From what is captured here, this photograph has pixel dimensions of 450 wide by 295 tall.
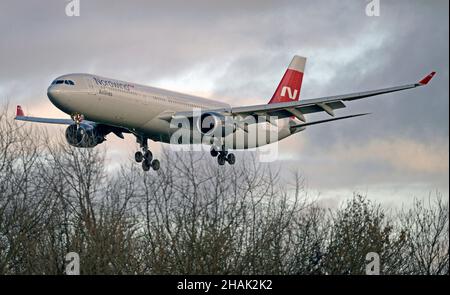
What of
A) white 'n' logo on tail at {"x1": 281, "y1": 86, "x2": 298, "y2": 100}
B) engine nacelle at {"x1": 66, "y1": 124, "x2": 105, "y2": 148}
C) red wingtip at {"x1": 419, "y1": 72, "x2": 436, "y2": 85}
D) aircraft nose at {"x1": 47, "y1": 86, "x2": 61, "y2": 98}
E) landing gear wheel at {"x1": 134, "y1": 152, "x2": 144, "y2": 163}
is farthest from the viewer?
white 'n' logo on tail at {"x1": 281, "y1": 86, "x2": 298, "y2": 100}

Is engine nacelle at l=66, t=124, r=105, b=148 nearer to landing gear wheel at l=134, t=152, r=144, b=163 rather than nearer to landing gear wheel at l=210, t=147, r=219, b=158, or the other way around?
landing gear wheel at l=134, t=152, r=144, b=163

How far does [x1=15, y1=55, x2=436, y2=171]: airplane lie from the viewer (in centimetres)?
6644

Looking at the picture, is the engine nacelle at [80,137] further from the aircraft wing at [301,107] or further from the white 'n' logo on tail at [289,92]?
the white 'n' logo on tail at [289,92]

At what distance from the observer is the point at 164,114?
7125 centimetres

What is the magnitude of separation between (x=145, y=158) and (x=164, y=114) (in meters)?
4.52

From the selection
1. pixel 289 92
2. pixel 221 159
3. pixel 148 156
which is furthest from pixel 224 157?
pixel 289 92

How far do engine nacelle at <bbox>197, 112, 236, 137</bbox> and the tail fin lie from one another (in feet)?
48.5

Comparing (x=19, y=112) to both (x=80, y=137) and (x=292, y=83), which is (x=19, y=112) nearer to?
(x=80, y=137)

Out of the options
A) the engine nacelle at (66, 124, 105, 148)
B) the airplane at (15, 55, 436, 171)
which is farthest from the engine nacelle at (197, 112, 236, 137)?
the engine nacelle at (66, 124, 105, 148)

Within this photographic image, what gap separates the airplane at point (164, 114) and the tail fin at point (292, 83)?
6668 millimetres

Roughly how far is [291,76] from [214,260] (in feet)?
134

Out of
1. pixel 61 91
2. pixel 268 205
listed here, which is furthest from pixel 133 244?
pixel 61 91

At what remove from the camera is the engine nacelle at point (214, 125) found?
235 feet
